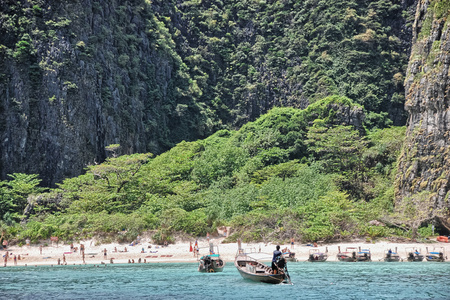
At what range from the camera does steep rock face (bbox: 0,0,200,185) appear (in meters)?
59.5

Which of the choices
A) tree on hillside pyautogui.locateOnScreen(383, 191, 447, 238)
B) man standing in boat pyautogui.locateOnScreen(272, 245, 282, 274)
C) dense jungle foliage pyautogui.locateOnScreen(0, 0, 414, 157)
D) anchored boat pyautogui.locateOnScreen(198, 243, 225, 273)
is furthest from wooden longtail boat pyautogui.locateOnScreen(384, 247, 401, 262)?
dense jungle foliage pyautogui.locateOnScreen(0, 0, 414, 157)

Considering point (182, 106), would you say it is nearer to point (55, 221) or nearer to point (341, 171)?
point (341, 171)

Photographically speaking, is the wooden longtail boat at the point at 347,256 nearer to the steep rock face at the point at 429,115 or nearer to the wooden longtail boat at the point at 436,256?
the wooden longtail boat at the point at 436,256

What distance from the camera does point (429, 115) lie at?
45625 mm

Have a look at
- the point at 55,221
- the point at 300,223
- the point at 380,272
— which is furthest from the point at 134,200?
the point at 380,272

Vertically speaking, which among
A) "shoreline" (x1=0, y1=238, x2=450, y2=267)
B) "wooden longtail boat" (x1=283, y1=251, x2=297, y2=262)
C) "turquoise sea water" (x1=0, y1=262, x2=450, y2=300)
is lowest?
"turquoise sea water" (x1=0, y1=262, x2=450, y2=300)

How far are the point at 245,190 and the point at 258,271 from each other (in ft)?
77.2

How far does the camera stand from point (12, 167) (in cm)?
5859

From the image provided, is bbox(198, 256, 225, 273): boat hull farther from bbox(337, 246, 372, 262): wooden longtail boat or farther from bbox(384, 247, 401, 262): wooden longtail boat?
bbox(384, 247, 401, 262): wooden longtail boat

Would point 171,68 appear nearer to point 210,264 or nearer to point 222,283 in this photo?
point 210,264

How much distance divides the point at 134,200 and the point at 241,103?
130ft

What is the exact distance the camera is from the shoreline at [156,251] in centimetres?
3988

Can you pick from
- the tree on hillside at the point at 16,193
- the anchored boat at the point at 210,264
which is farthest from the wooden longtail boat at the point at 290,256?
the tree on hillside at the point at 16,193

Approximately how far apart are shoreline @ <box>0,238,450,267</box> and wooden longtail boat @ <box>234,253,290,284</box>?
7.09 metres
